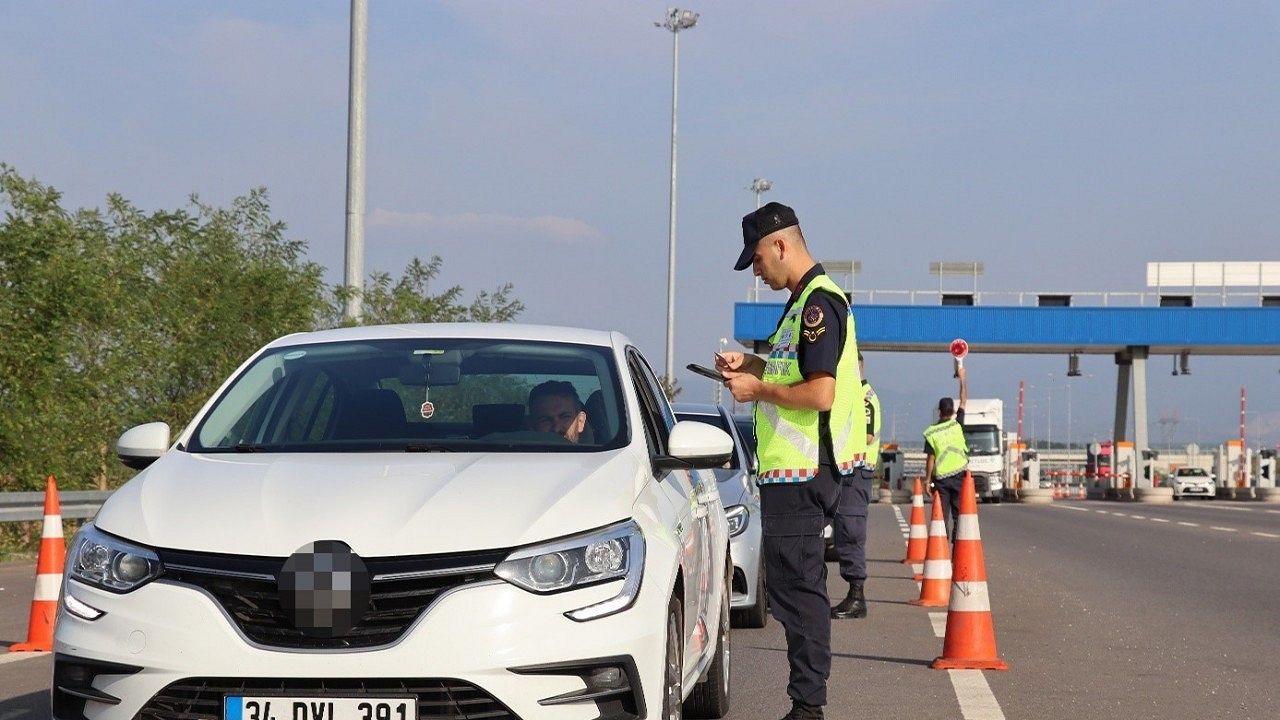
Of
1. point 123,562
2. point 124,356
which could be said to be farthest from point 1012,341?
point 123,562

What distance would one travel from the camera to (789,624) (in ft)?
23.4

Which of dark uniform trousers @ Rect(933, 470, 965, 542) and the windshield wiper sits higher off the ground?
the windshield wiper

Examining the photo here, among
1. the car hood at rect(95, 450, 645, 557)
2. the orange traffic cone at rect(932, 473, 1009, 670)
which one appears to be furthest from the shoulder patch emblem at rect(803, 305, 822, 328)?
the orange traffic cone at rect(932, 473, 1009, 670)

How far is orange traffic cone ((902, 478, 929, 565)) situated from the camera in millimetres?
18250

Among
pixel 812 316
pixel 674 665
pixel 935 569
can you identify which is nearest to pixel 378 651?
pixel 674 665

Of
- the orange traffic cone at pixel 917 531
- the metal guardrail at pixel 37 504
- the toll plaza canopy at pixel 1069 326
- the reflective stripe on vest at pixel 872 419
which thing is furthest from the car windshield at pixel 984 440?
the reflective stripe on vest at pixel 872 419

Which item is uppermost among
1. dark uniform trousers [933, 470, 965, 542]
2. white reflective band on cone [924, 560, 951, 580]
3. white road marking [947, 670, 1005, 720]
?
dark uniform trousers [933, 470, 965, 542]

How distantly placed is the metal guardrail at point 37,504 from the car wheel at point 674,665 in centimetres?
1120

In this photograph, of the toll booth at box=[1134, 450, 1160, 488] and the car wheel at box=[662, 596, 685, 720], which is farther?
→ the toll booth at box=[1134, 450, 1160, 488]

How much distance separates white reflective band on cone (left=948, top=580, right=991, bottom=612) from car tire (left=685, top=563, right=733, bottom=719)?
2.25m

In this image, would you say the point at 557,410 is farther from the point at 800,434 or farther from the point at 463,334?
the point at 800,434

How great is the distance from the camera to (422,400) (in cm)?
657

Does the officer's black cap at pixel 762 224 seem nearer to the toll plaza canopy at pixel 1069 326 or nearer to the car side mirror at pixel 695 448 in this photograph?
the car side mirror at pixel 695 448

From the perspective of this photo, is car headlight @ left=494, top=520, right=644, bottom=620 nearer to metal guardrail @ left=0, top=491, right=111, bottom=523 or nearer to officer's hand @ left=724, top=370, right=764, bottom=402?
officer's hand @ left=724, top=370, right=764, bottom=402
